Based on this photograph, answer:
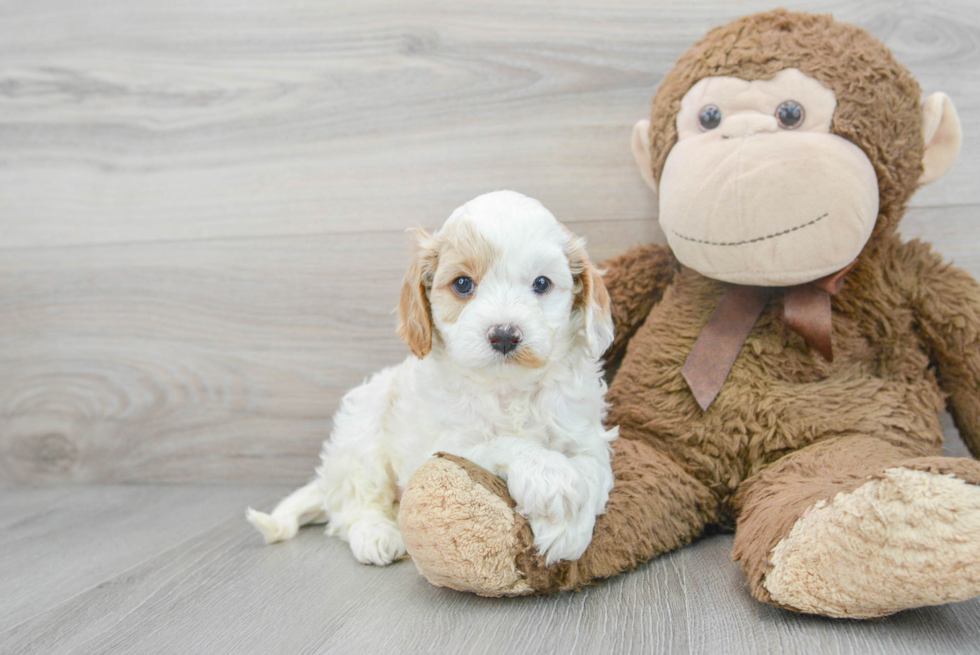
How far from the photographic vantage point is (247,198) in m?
1.82

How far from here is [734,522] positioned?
133 centimetres

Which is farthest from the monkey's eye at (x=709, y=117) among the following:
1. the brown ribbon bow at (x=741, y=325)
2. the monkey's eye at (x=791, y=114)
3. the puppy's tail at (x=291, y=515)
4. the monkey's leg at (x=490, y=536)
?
the puppy's tail at (x=291, y=515)

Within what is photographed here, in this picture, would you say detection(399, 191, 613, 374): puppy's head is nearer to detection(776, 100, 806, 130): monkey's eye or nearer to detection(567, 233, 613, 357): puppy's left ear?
detection(567, 233, 613, 357): puppy's left ear

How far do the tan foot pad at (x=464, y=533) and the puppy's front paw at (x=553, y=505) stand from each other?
0.03 metres

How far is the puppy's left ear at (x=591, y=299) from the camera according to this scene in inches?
46.2

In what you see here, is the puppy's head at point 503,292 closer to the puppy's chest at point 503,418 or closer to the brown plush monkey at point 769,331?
the puppy's chest at point 503,418

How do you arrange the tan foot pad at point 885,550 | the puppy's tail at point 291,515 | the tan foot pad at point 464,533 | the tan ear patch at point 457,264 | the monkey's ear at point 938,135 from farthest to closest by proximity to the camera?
the puppy's tail at point 291,515
the monkey's ear at point 938,135
the tan ear patch at point 457,264
the tan foot pad at point 464,533
the tan foot pad at point 885,550

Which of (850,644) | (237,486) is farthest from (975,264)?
(237,486)

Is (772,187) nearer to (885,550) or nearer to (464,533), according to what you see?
(885,550)

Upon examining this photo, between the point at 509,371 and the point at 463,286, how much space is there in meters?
0.16

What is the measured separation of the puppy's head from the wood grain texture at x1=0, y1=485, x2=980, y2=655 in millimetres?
367

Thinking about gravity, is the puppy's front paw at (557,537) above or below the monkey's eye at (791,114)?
below

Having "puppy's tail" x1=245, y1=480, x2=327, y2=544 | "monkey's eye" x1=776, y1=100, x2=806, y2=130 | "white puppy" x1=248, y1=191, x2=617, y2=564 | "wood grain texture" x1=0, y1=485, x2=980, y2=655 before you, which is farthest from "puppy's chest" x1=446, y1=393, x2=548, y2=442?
"monkey's eye" x1=776, y1=100, x2=806, y2=130

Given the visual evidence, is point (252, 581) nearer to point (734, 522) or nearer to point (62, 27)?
point (734, 522)
